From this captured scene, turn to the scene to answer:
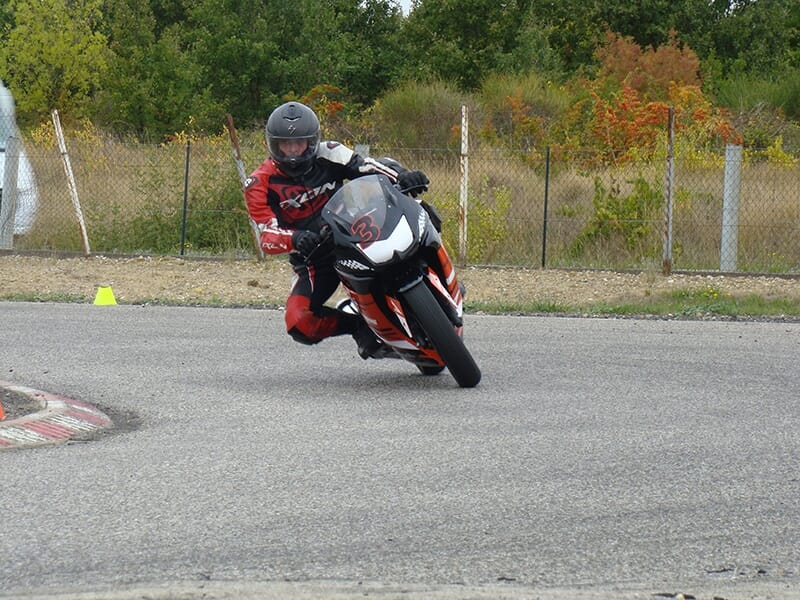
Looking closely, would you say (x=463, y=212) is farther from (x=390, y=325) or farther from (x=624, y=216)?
(x=390, y=325)

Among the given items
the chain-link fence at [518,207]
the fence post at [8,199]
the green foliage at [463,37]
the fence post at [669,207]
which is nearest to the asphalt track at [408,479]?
the fence post at [669,207]

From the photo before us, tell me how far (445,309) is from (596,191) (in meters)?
10.8

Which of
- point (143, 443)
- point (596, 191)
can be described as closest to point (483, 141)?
point (596, 191)

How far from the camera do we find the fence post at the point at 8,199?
20.2 metres

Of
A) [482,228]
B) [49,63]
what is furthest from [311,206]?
[49,63]

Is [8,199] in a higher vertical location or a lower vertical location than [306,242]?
lower

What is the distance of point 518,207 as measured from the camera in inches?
803

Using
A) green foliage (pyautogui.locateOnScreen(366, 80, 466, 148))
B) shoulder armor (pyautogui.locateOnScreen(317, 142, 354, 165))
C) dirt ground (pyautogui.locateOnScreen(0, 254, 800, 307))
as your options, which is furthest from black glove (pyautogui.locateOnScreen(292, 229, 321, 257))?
green foliage (pyautogui.locateOnScreen(366, 80, 466, 148))

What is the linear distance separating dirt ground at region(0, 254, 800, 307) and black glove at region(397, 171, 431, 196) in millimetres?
6270

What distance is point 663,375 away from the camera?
382 inches

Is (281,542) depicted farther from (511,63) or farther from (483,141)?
(511,63)

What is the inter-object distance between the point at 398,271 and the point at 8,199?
12947 mm

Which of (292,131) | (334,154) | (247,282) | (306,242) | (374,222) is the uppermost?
(292,131)

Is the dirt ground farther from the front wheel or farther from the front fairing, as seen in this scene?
the front wheel
